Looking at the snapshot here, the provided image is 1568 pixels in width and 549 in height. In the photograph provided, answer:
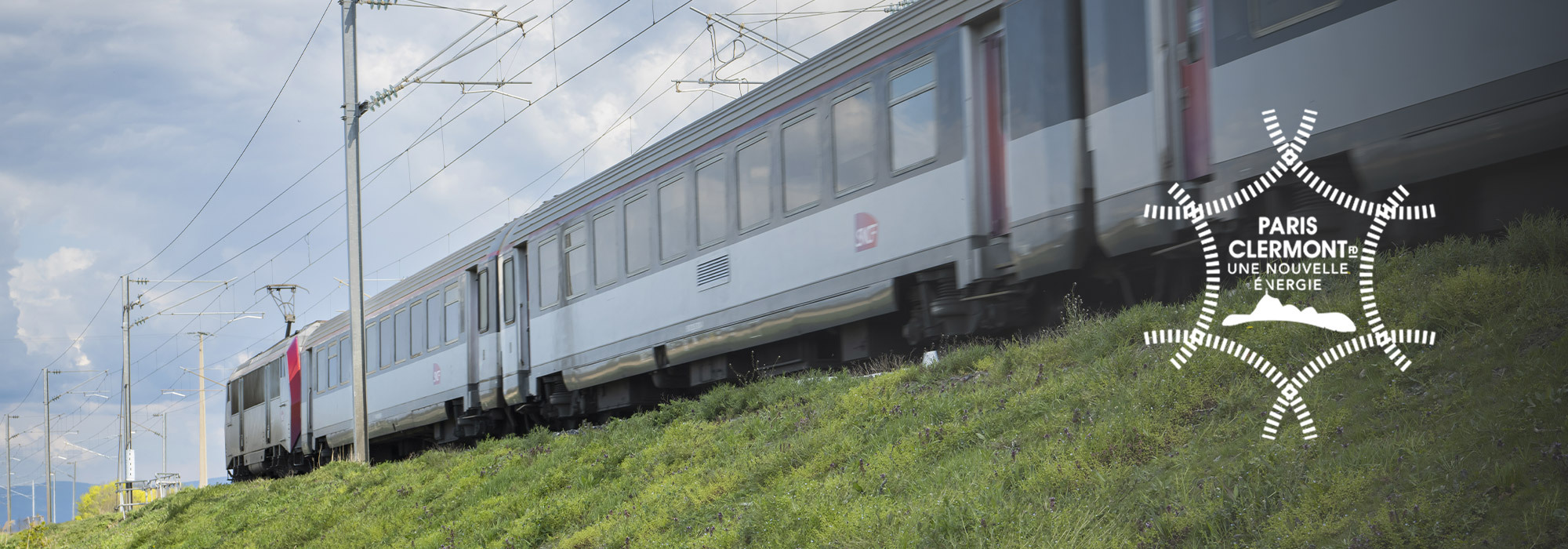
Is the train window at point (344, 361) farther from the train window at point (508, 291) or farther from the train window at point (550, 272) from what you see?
the train window at point (550, 272)

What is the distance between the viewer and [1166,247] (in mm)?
8422

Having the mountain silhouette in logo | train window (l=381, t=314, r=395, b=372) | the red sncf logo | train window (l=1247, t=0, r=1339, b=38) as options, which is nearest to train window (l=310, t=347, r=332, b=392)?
train window (l=381, t=314, r=395, b=372)

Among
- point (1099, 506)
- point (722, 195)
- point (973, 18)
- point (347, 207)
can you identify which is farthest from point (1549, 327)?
point (347, 207)

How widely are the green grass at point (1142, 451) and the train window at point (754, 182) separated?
2647 millimetres

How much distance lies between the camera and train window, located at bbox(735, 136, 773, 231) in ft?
40.1

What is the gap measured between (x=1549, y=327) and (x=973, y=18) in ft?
17.9

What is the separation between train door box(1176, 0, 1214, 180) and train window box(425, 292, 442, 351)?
52.7 feet

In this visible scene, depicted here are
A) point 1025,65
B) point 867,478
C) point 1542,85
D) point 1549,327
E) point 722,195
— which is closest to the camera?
point 1549,327

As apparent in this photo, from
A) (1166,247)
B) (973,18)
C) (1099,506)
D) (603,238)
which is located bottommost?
(1099,506)

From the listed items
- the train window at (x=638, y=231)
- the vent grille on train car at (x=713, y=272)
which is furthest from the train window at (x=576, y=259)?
the vent grille on train car at (x=713, y=272)

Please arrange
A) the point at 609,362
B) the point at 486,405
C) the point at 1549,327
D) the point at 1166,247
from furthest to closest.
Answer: the point at 486,405
the point at 609,362
the point at 1166,247
the point at 1549,327

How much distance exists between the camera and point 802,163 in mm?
11719

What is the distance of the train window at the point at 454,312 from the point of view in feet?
67.1

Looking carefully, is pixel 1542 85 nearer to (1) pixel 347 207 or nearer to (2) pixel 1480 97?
(2) pixel 1480 97
